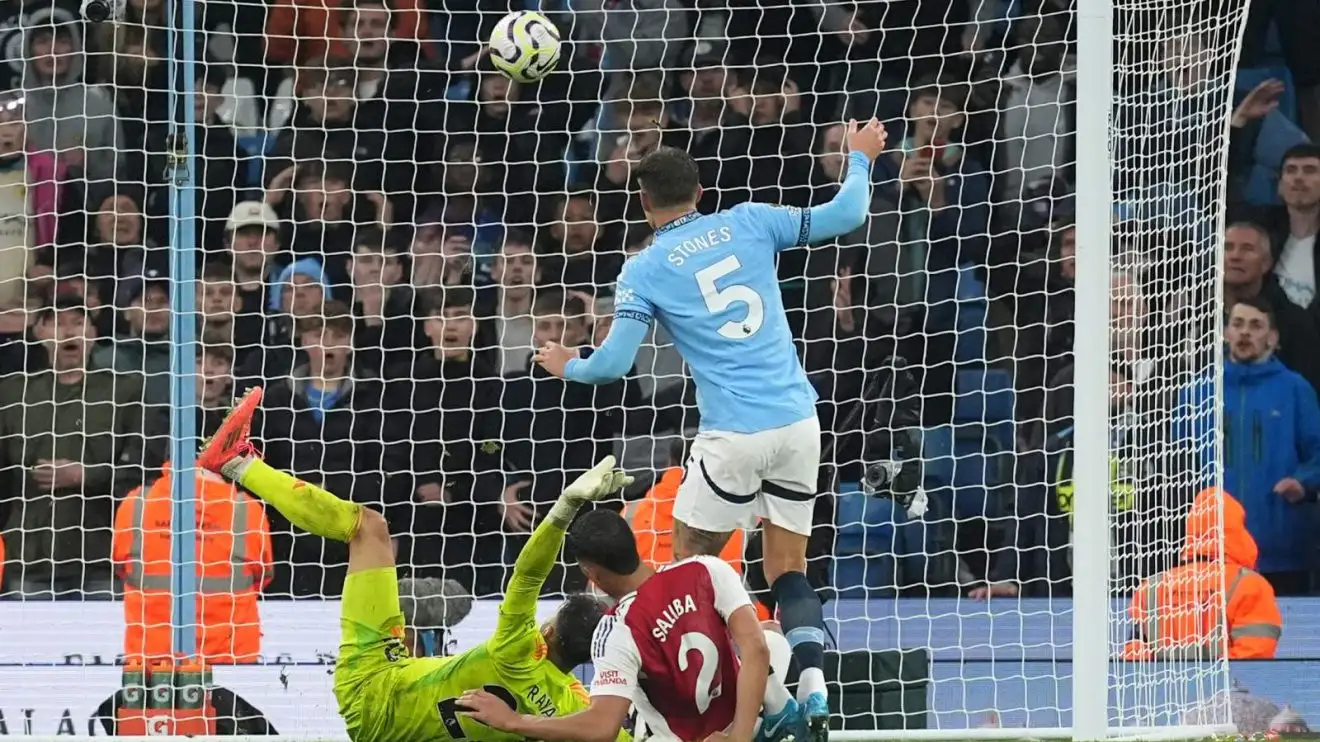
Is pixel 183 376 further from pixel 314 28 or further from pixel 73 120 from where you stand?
pixel 314 28

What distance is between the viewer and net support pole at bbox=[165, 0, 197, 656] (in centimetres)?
829

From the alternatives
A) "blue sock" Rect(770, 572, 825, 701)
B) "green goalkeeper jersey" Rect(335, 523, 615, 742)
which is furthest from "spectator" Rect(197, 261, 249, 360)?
"blue sock" Rect(770, 572, 825, 701)

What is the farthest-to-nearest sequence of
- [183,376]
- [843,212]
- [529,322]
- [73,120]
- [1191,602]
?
[73,120] → [529,322] → [183,376] → [1191,602] → [843,212]

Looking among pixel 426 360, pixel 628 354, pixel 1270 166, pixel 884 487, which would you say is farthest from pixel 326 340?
pixel 1270 166

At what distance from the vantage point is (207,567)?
892cm

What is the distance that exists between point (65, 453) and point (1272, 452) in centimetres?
582

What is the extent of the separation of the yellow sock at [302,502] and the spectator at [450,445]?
242 cm

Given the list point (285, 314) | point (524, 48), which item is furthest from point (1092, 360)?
point (285, 314)

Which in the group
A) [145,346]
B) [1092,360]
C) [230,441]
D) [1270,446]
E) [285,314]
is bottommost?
[230,441]

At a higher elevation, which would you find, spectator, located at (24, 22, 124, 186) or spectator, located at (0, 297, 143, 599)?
spectator, located at (24, 22, 124, 186)

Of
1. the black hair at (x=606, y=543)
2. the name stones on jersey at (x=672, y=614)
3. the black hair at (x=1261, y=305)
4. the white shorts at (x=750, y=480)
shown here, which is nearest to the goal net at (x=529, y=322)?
the black hair at (x=1261, y=305)

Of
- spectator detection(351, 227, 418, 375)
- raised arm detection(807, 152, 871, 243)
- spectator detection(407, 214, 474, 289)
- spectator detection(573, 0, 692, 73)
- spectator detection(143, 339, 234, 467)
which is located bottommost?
raised arm detection(807, 152, 871, 243)

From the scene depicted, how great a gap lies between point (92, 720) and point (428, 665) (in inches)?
90.7

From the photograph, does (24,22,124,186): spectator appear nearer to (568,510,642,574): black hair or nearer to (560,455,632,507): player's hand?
(560,455,632,507): player's hand
